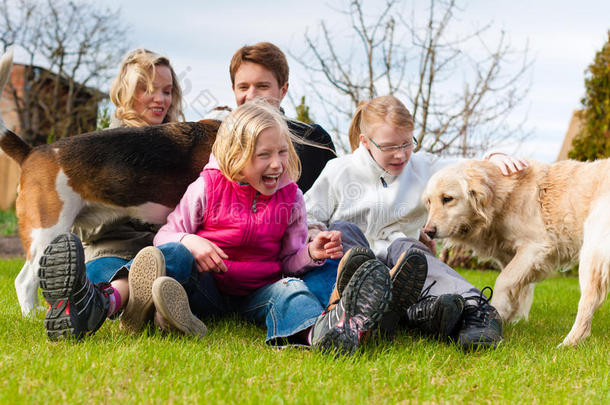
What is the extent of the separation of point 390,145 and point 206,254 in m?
1.53

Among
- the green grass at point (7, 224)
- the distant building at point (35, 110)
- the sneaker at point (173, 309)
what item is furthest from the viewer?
the distant building at point (35, 110)

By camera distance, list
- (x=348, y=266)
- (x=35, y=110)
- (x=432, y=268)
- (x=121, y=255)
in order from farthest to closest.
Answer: (x=35, y=110), (x=121, y=255), (x=432, y=268), (x=348, y=266)

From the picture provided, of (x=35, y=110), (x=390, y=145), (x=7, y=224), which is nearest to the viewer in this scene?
(x=390, y=145)

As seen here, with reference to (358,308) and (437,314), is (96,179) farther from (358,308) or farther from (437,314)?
(437,314)

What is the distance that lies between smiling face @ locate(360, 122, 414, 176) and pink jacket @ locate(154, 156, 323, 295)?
2.87 feet

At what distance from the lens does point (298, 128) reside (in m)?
4.00

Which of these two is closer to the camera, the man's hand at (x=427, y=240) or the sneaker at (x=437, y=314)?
the sneaker at (x=437, y=314)

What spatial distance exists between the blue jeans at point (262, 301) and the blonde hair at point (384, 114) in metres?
1.37

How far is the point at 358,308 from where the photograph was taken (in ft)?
7.41

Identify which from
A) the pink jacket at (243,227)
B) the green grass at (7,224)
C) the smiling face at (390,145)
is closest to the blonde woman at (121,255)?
the pink jacket at (243,227)

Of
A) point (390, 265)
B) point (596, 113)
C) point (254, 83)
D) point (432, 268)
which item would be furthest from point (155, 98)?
point (596, 113)

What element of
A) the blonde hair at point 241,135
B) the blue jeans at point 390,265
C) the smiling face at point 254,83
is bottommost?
the blue jeans at point 390,265

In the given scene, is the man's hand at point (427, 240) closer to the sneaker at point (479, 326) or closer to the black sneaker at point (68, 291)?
the sneaker at point (479, 326)

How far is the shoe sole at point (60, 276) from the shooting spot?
227cm
